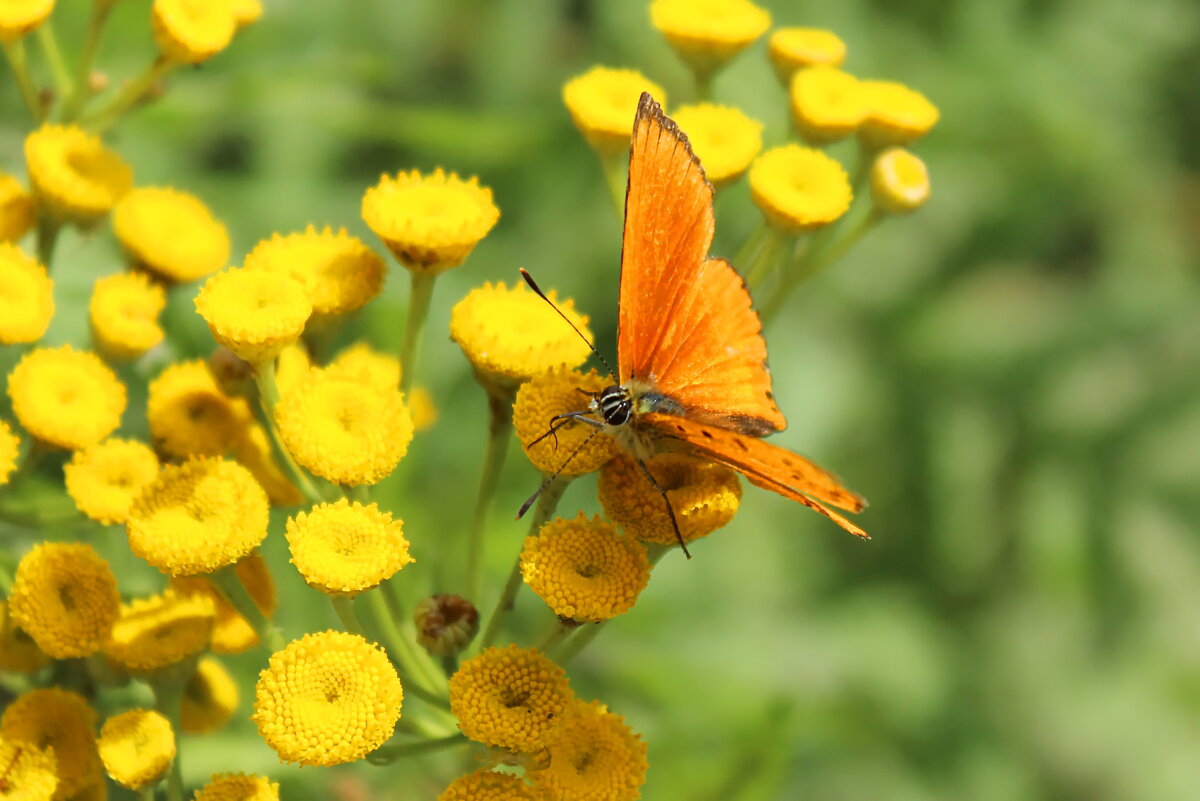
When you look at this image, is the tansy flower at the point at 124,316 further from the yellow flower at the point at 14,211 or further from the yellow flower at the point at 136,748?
the yellow flower at the point at 136,748

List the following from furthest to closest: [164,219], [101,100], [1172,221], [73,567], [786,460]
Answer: [1172,221] < [101,100] < [164,219] < [73,567] < [786,460]

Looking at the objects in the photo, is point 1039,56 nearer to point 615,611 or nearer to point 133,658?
point 615,611

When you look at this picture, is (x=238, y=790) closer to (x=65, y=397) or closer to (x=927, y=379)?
(x=65, y=397)

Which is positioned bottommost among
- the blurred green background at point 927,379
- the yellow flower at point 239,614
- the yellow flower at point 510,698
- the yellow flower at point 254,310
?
the blurred green background at point 927,379

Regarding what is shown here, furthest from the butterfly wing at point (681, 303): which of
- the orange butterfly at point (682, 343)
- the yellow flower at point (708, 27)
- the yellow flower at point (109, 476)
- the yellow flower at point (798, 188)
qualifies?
the yellow flower at point (109, 476)

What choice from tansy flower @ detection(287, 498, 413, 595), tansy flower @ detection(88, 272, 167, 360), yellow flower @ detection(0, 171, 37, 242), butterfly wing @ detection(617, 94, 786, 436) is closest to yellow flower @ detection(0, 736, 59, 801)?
tansy flower @ detection(287, 498, 413, 595)

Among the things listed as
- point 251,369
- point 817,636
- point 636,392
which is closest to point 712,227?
point 636,392
